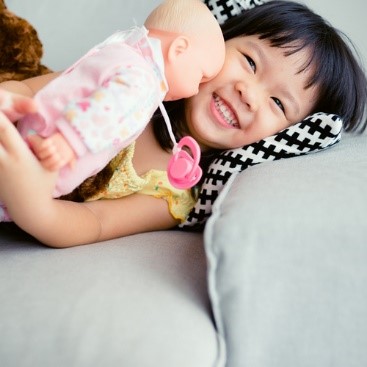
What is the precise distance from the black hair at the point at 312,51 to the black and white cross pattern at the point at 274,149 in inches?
4.9

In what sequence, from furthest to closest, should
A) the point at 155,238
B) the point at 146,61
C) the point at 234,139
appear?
the point at 234,139 → the point at 155,238 → the point at 146,61

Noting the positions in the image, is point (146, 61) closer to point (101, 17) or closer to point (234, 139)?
point (234, 139)

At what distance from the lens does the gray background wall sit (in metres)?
1.51

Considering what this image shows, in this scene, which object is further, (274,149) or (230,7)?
(230,7)

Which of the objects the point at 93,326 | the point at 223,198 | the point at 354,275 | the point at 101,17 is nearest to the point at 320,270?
the point at 354,275

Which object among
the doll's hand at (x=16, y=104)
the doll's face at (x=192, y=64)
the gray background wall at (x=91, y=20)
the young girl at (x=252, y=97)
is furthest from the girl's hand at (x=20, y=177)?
the gray background wall at (x=91, y=20)

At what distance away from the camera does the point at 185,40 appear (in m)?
0.86

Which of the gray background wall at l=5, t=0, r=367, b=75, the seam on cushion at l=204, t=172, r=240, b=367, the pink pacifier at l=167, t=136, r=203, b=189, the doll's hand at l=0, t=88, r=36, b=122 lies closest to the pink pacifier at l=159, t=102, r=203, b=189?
the pink pacifier at l=167, t=136, r=203, b=189

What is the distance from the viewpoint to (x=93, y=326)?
0.64 m

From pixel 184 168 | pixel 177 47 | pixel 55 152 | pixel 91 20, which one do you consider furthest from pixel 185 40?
pixel 91 20

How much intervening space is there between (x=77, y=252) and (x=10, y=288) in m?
0.14

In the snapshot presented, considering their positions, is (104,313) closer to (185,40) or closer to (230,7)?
(185,40)

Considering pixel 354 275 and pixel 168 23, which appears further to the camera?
pixel 168 23

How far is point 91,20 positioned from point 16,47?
0.48 m
